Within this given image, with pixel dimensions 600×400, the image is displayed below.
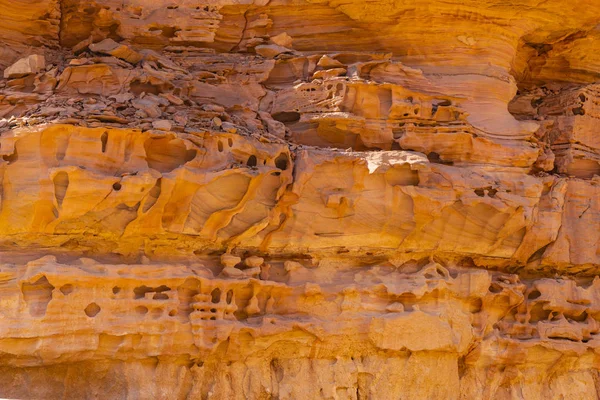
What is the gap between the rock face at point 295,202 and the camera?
267 inches

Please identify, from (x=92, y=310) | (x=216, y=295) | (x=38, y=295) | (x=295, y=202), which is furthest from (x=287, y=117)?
(x=38, y=295)

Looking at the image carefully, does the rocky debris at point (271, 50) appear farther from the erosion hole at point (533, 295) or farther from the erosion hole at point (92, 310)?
the erosion hole at point (533, 295)

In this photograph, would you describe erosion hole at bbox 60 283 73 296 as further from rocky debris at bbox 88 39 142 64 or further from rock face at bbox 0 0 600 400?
rocky debris at bbox 88 39 142 64

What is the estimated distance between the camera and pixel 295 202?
25.2ft

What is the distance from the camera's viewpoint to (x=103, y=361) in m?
6.86

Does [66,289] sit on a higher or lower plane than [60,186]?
lower

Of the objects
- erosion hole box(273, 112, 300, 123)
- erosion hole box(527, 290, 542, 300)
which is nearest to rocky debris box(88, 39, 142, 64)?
erosion hole box(273, 112, 300, 123)

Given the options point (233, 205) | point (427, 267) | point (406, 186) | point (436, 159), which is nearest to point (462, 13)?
point (436, 159)

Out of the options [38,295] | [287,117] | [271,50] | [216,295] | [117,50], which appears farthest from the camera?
[271,50]

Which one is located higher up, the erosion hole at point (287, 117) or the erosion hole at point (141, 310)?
the erosion hole at point (287, 117)

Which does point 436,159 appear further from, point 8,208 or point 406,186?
point 8,208

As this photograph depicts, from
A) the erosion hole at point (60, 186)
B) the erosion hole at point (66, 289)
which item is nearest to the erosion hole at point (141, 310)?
the erosion hole at point (66, 289)

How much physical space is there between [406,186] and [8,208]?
3.84m

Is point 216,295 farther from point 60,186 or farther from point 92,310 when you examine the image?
point 60,186
